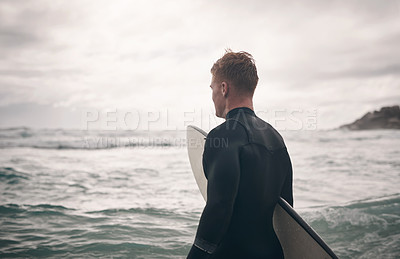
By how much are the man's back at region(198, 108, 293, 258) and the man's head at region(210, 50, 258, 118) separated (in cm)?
8

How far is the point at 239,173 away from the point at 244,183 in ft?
0.35

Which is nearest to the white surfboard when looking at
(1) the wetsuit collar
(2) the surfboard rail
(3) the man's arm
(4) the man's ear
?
(2) the surfboard rail

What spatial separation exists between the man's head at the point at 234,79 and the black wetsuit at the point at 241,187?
8cm

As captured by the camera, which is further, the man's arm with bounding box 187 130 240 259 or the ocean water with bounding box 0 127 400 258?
the ocean water with bounding box 0 127 400 258

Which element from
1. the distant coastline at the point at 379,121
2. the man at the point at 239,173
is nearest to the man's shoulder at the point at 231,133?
the man at the point at 239,173

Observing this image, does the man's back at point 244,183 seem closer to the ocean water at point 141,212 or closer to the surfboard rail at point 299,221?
the surfboard rail at point 299,221

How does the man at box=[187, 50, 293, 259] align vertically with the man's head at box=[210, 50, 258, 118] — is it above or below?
below

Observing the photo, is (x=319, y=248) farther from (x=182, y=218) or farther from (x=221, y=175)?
(x=182, y=218)

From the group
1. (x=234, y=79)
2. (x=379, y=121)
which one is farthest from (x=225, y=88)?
(x=379, y=121)

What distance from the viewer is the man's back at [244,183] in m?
1.65

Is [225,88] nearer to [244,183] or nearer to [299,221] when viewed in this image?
[244,183]

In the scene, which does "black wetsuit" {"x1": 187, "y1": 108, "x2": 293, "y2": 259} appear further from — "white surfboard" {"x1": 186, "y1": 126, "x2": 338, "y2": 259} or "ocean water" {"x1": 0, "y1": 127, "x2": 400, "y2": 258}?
"ocean water" {"x1": 0, "y1": 127, "x2": 400, "y2": 258}

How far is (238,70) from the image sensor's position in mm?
1865

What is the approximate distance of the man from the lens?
1.65 metres
